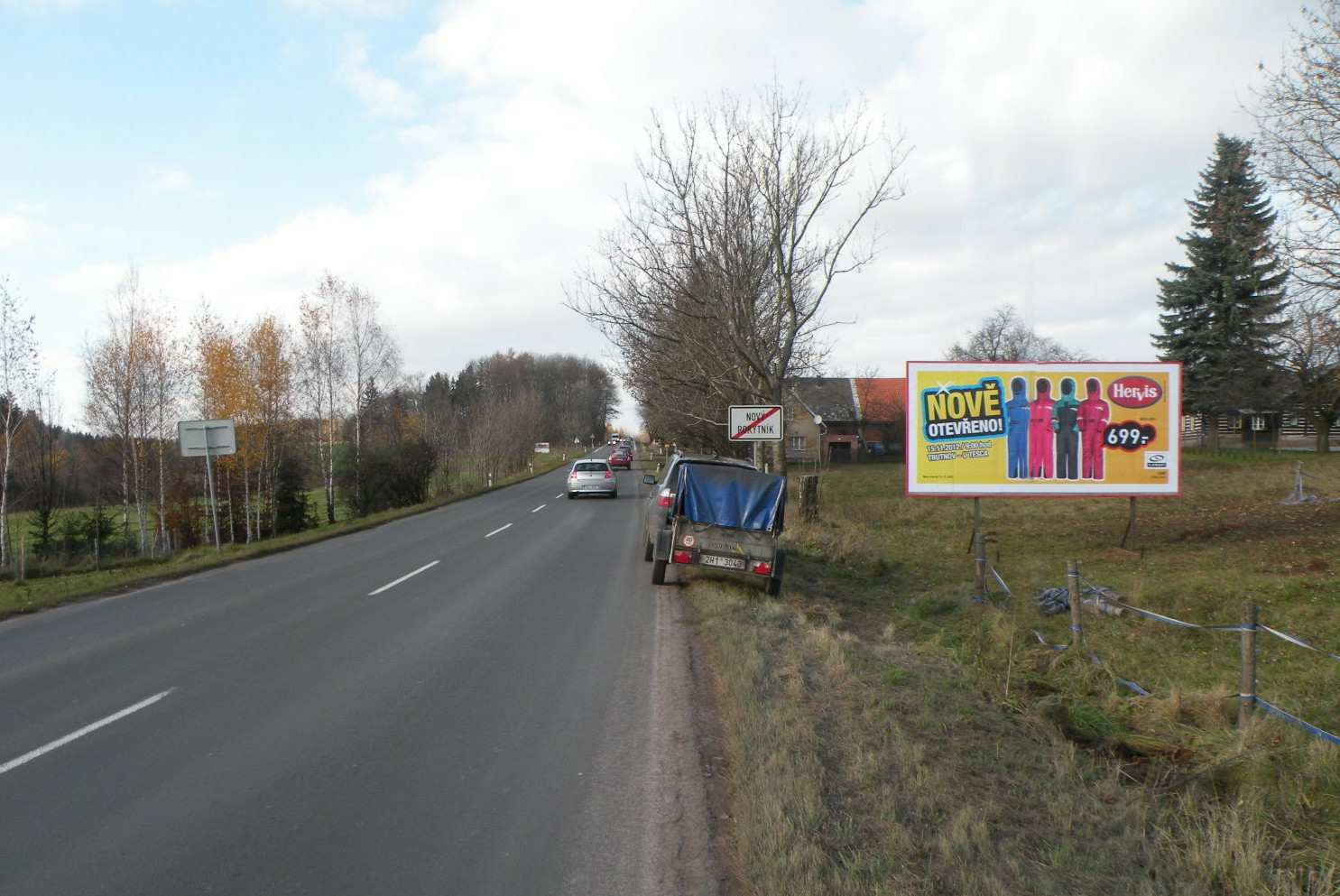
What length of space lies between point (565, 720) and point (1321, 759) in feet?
17.4

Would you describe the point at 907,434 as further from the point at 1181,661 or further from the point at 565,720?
the point at 565,720

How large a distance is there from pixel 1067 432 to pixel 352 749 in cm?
1566

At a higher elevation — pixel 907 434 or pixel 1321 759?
pixel 907 434

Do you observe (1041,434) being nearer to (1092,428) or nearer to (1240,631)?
(1092,428)

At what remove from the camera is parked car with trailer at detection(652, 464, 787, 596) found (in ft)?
40.2

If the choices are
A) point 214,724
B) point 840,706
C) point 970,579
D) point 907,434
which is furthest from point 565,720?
point 907,434

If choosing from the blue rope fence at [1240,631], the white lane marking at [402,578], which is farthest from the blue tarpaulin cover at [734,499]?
the white lane marking at [402,578]

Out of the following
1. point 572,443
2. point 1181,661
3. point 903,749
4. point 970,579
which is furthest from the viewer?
point 572,443

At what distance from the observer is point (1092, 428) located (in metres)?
17.8

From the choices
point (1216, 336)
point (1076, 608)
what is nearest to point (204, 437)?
point (1076, 608)

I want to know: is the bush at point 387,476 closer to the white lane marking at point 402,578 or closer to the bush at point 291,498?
the bush at point 291,498

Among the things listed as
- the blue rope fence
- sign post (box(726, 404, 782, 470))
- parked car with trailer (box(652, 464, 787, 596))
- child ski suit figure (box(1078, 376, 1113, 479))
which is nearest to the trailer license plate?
parked car with trailer (box(652, 464, 787, 596))

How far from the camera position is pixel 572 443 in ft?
397

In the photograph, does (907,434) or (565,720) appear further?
(907,434)
